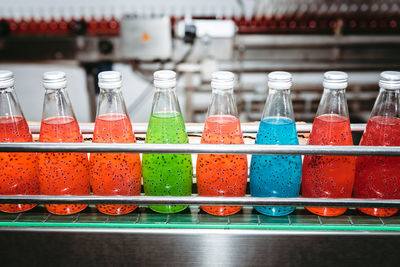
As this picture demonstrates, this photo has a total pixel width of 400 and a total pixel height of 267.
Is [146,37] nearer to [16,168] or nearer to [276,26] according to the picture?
[276,26]

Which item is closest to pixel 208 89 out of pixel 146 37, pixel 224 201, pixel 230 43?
pixel 230 43

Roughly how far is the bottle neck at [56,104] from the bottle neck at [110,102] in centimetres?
6

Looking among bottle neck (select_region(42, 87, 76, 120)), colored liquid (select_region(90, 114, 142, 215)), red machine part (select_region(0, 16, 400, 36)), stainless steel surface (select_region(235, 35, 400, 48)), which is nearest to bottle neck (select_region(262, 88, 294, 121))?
colored liquid (select_region(90, 114, 142, 215))

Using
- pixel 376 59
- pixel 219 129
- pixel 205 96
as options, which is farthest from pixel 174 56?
pixel 219 129

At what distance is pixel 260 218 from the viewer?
0.63 metres

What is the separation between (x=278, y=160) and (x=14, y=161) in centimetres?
46

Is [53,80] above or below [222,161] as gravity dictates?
above

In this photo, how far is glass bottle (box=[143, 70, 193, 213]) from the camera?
63 cm

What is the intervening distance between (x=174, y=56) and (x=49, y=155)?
234cm

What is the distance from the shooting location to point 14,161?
632mm

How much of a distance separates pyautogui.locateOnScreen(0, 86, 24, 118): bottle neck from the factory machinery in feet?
0.32

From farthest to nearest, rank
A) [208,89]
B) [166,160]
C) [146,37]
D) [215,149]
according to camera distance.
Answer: [208,89] < [146,37] < [166,160] < [215,149]

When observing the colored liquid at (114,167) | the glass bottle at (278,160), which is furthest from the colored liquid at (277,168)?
the colored liquid at (114,167)

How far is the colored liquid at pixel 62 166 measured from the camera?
2.02 ft
